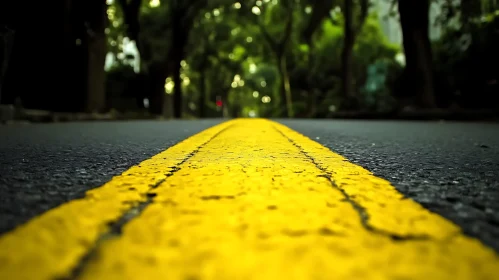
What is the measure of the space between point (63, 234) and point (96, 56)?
45.6 ft

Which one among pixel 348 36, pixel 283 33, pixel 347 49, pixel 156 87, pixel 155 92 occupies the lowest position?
pixel 155 92

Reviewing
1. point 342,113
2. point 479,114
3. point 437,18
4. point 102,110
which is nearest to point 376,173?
point 479,114

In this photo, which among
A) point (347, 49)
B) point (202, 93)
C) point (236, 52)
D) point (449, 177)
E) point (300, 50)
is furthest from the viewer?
point (236, 52)

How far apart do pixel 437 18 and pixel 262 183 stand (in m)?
14.5

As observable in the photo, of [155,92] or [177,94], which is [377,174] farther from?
[177,94]

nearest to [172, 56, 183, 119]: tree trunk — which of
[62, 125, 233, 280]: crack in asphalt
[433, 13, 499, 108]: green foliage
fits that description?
[433, 13, 499, 108]: green foliage

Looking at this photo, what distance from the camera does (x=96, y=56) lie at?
14.2 m

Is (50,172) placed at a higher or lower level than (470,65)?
lower

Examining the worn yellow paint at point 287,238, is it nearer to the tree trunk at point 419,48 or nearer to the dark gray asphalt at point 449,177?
the dark gray asphalt at point 449,177

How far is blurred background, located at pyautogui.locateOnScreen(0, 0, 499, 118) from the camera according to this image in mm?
13797

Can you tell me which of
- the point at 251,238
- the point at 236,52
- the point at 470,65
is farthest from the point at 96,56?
the point at 236,52

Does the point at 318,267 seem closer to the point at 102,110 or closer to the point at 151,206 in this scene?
the point at 151,206

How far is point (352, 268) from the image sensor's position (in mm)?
1171

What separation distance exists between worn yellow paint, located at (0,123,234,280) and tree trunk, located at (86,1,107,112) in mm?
12550
